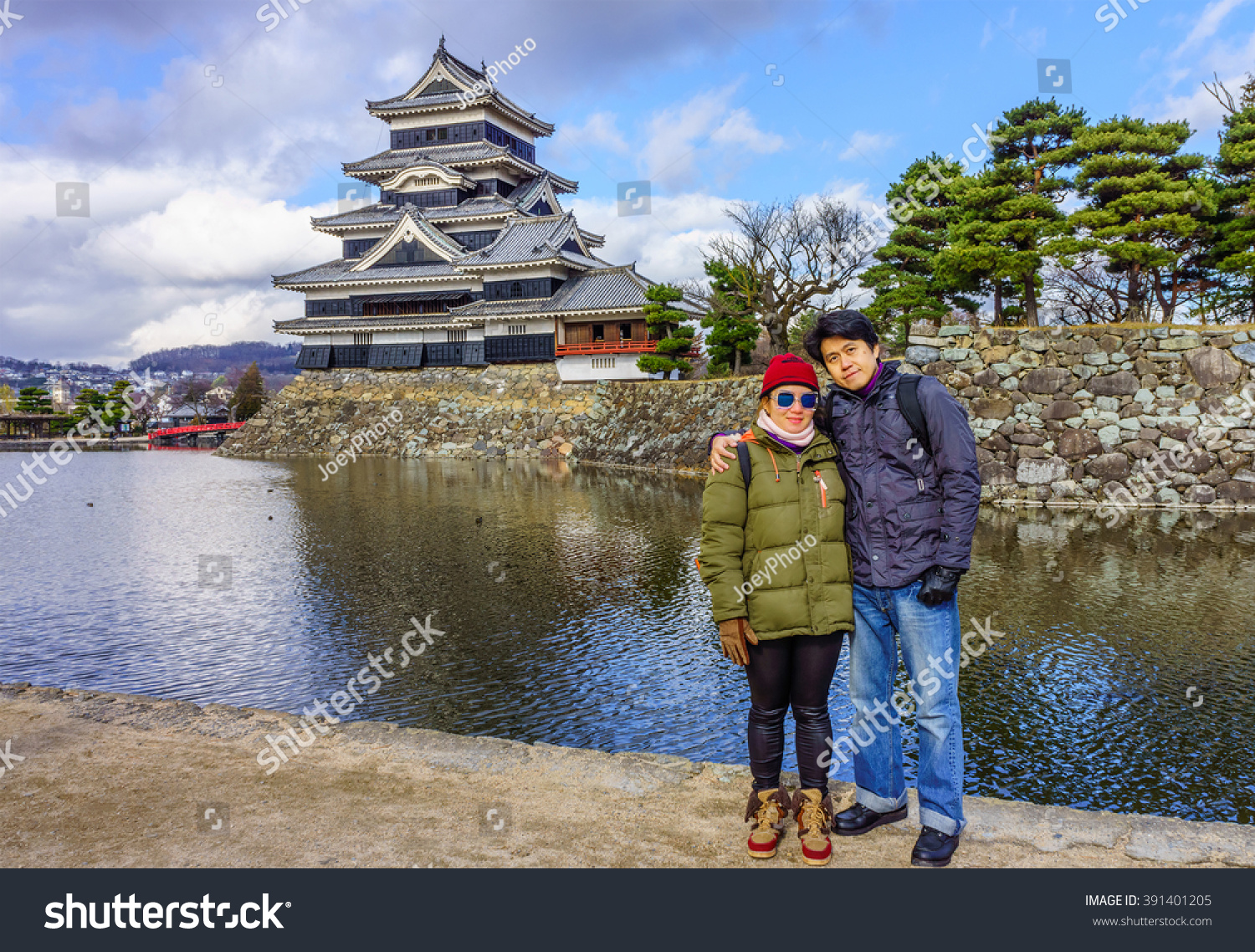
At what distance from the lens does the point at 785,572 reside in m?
3.67

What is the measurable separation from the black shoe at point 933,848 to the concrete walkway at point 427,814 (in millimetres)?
75

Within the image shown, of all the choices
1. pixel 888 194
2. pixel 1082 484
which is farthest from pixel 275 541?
pixel 888 194

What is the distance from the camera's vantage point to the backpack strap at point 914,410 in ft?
12.0

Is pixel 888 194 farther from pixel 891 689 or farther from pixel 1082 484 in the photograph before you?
pixel 891 689

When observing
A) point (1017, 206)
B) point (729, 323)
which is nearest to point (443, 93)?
point (729, 323)

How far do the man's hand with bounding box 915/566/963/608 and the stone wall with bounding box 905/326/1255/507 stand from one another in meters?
16.3

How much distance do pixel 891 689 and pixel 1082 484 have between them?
16991 millimetres

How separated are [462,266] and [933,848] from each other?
40.5 meters

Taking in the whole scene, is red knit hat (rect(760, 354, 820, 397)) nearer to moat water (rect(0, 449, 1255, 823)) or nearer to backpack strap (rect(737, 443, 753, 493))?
backpack strap (rect(737, 443, 753, 493))
